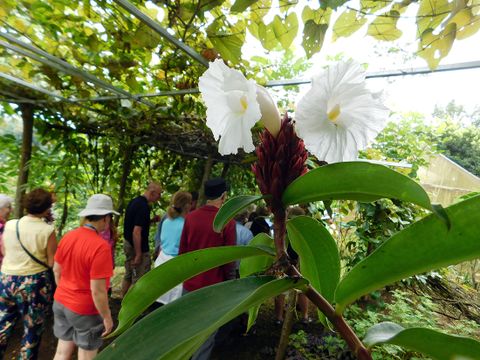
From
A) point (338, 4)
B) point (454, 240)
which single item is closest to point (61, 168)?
point (338, 4)

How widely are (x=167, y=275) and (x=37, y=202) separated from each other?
5.64 feet

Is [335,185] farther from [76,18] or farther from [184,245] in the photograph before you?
[76,18]

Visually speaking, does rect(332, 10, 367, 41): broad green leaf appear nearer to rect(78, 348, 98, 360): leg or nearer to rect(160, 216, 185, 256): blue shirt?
rect(160, 216, 185, 256): blue shirt

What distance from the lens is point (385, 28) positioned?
1038 millimetres

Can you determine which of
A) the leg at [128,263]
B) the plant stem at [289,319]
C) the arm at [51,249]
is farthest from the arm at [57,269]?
the plant stem at [289,319]

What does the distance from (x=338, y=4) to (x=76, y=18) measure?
146cm

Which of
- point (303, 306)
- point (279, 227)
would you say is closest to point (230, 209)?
point (279, 227)

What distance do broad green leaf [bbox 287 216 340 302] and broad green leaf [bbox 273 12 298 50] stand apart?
871 millimetres

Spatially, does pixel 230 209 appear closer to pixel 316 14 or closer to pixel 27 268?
pixel 316 14

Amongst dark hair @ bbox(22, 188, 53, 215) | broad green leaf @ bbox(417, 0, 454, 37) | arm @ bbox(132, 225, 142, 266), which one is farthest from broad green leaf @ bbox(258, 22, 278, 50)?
arm @ bbox(132, 225, 142, 266)

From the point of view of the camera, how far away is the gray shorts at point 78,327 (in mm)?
1649

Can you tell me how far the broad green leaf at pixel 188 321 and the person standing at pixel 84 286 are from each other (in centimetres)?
136

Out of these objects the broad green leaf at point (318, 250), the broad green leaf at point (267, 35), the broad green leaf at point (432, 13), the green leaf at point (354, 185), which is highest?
the broad green leaf at point (267, 35)

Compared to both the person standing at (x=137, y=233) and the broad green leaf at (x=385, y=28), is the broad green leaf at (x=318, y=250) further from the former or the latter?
the person standing at (x=137, y=233)
